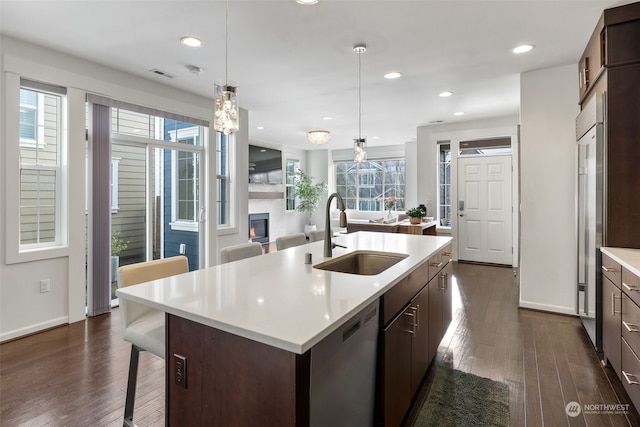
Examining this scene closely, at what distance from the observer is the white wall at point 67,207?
2906 mm

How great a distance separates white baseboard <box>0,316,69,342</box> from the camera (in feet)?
9.55

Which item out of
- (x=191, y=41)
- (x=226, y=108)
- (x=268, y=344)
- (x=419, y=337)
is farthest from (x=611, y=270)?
(x=191, y=41)

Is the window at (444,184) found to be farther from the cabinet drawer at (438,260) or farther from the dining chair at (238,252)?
the dining chair at (238,252)

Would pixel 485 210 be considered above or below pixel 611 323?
above

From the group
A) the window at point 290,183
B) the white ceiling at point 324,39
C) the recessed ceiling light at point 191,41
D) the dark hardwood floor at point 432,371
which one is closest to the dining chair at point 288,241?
the dark hardwood floor at point 432,371

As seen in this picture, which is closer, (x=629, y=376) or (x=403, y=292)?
(x=403, y=292)

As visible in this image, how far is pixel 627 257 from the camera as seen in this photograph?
2129 mm

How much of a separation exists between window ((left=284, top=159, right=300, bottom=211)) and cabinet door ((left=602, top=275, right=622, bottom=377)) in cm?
768

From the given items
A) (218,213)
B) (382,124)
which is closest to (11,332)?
(218,213)

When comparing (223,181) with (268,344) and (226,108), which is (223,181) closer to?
(226,108)

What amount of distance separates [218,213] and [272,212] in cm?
381

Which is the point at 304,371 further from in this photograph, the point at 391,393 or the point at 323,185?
the point at 323,185

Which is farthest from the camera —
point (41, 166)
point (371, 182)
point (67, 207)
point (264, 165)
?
point (371, 182)

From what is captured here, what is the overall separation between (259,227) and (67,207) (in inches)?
211
